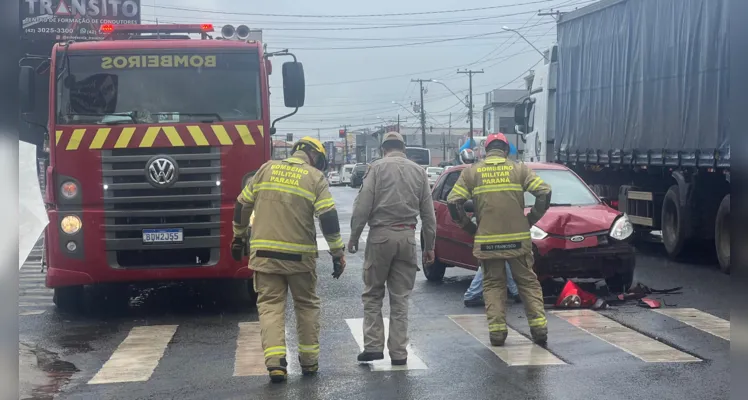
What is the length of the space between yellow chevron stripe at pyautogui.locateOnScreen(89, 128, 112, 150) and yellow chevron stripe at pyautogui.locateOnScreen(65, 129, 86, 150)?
13 centimetres

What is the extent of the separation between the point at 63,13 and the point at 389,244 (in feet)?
107

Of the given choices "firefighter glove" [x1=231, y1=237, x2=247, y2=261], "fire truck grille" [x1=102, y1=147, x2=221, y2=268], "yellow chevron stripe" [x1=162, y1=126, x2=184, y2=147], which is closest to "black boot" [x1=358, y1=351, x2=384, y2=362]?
"firefighter glove" [x1=231, y1=237, x2=247, y2=261]

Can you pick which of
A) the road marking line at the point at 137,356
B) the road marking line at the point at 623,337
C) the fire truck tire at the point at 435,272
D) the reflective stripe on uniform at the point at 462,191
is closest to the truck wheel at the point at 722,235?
the fire truck tire at the point at 435,272

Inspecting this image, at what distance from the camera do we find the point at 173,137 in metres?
9.76

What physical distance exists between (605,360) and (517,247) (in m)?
1.29

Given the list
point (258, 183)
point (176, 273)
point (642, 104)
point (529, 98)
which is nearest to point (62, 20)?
point (529, 98)

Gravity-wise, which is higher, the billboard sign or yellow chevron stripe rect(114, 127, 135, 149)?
the billboard sign

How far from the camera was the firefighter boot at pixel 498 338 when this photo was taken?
26.9 feet

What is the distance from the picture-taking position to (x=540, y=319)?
8.27 m

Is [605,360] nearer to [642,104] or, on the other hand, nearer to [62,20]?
[642,104]

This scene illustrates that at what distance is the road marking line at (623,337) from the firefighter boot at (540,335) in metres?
0.57

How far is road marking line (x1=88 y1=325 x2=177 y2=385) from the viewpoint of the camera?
7229mm

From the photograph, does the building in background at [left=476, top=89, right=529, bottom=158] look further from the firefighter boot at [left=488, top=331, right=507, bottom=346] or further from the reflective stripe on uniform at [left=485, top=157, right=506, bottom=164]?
the firefighter boot at [left=488, top=331, right=507, bottom=346]

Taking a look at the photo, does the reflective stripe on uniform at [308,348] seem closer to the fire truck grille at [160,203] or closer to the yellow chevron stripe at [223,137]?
the fire truck grille at [160,203]
